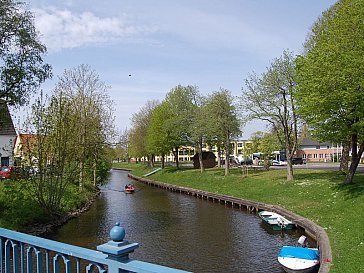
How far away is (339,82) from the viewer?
21.6 meters

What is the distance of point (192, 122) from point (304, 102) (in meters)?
29.7

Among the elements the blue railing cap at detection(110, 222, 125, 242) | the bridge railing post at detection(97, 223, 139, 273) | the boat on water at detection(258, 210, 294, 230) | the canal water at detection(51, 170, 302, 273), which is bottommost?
the canal water at detection(51, 170, 302, 273)

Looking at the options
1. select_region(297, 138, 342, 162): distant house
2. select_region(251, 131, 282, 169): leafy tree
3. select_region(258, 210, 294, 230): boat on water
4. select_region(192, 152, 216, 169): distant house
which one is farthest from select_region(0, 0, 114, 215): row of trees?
select_region(297, 138, 342, 162): distant house

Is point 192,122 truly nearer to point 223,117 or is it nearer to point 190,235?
point 223,117

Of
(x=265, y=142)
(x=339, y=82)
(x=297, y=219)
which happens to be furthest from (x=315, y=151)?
(x=339, y=82)

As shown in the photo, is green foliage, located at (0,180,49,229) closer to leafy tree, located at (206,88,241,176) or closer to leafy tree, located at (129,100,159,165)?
leafy tree, located at (206,88,241,176)

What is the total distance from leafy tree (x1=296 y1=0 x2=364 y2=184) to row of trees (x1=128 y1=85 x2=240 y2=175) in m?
19.7

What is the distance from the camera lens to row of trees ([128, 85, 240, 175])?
4553cm

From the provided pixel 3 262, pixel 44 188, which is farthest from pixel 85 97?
pixel 3 262

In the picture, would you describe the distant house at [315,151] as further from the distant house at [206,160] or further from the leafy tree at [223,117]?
the leafy tree at [223,117]

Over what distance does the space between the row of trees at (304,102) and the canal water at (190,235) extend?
26.9 feet

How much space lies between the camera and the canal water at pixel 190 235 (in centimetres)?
1670

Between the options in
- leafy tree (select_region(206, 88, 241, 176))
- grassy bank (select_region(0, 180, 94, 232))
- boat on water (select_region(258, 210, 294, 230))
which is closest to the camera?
grassy bank (select_region(0, 180, 94, 232))

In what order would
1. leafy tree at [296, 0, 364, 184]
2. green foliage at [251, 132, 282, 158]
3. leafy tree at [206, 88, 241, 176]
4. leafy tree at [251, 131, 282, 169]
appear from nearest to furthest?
leafy tree at [296, 0, 364, 184], leafy tree at [206, 88, 241, 176], leafy tree at [251, 131, 282, 169], green foliage at [251, 132, 282, 158]
